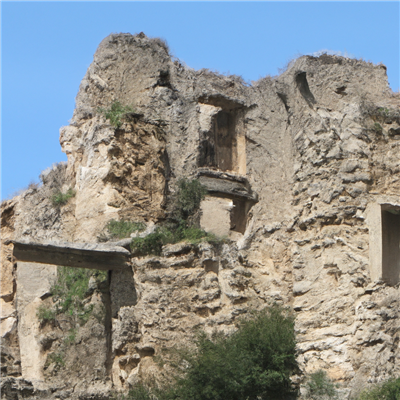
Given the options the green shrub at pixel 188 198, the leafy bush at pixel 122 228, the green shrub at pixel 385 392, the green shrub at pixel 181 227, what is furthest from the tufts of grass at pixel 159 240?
the green shrub at pixel 385 392

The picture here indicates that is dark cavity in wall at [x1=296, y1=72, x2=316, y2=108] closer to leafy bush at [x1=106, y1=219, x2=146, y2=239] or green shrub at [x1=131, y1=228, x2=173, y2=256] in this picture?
green shrub at [x1=131, y1=228, x2=173, y2=256]

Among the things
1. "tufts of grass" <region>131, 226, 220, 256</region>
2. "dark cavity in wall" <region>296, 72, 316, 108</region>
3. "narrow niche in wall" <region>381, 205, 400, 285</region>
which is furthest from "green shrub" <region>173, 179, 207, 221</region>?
"narrow niche in wall" <region>381, 205, 400, 285</region>

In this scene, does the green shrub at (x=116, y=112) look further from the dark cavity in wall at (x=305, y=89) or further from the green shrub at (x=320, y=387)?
the green shrub at (x=320, y=387)

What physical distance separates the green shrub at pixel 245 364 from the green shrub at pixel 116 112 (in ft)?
18.1

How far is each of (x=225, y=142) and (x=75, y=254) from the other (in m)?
5.08

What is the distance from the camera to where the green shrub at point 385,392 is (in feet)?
44.3

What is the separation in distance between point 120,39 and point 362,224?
767cm

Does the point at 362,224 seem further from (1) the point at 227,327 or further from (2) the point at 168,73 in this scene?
(2) the point at 168,73

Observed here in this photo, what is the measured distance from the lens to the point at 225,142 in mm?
20094

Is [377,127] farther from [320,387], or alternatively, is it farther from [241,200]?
[320,387]

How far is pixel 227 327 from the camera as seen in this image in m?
15.7

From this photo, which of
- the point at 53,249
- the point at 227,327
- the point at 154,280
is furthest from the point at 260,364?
the point at 53,249

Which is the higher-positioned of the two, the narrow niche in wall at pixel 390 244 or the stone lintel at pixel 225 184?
the stone lintel at pixel 225 184

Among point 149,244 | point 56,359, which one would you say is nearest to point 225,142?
point 149,244
